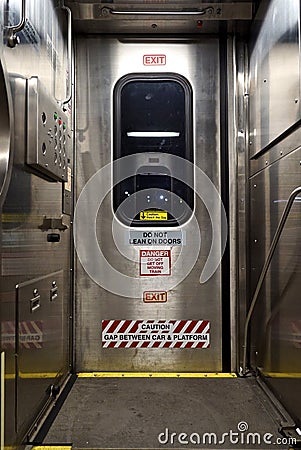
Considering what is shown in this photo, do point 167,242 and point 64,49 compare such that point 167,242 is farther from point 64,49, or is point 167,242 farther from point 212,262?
point 64,49

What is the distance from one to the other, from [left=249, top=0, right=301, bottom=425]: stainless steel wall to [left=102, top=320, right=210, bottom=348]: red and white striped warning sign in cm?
34

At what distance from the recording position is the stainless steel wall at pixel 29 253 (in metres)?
1.74

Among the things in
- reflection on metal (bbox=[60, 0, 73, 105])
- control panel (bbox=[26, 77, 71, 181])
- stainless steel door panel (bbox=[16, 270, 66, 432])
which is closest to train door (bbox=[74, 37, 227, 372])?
reflection on metal (bbox=[60, 0, 73, 105])

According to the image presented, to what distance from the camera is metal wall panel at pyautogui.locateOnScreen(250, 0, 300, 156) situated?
210 cm

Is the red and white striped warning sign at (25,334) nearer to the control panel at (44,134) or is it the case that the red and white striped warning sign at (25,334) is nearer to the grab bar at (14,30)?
the control panel at (44,134)

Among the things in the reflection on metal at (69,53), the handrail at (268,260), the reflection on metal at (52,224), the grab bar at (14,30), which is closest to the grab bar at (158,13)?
the reflection on metal at (69,53)

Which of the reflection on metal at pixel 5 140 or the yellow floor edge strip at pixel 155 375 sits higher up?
the reflection on metal at pixel 5 140

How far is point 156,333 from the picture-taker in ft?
9.84

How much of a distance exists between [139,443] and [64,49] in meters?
2.21

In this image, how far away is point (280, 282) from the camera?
7.73ft

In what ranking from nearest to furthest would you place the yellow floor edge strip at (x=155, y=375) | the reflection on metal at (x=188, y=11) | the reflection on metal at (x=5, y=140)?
the reflection on metal at (x=5, y=140)
the reflection on metal at (x=188, y=11)
the yellow floor edge strip at (x=155, y=375)

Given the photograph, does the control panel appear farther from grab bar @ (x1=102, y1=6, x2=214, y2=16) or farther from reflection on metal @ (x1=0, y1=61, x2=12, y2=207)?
grab bar @ (x1=102, y1=6, x2=214, y2=16)

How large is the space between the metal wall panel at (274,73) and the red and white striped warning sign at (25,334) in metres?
1.43

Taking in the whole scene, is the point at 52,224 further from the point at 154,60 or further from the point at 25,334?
the point at 154,60
